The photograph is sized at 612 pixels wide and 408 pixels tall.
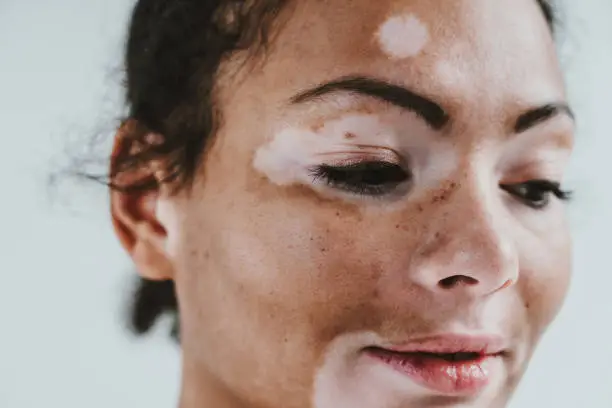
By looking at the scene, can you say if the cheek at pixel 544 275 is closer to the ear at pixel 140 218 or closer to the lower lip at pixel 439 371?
the lower lip at pixel 439 371

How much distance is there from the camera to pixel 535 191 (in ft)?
2.77

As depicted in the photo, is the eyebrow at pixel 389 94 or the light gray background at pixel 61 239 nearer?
the eyebrow at pixel 389 94

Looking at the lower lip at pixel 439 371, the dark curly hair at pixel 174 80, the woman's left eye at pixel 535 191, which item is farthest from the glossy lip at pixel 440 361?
the dark curly hair at pixel 174 80

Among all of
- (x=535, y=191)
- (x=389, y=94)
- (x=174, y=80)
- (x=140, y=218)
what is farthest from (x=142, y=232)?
(x=535, y=191)

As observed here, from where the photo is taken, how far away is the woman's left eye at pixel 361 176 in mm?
752

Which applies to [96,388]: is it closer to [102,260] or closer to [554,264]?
[102,260]

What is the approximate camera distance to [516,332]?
0.81m

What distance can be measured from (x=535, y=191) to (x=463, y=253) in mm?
157

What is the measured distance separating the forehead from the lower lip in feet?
0.76

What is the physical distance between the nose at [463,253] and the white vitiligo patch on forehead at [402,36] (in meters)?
0.13

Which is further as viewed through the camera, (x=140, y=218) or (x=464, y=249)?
(x=140, y=218)

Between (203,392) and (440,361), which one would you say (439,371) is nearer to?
(440,361)

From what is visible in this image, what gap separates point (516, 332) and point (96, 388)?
0.42 meters

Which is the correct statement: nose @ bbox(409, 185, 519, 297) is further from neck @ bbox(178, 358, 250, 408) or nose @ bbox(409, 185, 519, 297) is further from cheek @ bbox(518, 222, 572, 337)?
neck @ bbox(178, 358, 250, 408)
